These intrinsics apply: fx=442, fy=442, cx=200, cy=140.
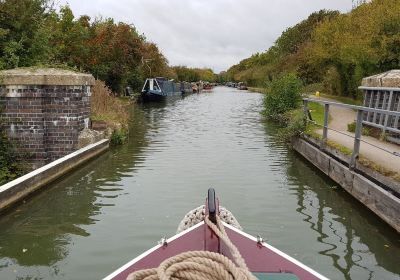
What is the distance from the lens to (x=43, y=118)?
36.0ft

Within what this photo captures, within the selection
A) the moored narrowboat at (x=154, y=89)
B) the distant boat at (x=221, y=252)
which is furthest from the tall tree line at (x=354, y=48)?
the distant boat at (x=221, y=252)

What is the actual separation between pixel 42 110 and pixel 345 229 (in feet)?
24.9

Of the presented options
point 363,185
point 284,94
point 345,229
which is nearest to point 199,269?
point 345,229

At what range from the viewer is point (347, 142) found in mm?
11094

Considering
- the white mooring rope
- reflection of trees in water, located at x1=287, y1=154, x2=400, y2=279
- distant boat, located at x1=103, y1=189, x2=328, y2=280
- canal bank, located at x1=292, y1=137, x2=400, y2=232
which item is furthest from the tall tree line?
distant boat, located at x1=103, y1=189, x2=328, y2=280

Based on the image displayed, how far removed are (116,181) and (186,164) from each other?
2262 mm

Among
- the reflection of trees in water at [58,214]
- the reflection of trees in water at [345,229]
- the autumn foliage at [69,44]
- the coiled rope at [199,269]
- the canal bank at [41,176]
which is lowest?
the reflection of trees in water at [58,214]

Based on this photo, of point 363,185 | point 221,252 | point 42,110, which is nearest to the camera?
point 221,252

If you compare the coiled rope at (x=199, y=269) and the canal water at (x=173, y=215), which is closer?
the coiled rope at (x=199, y=269)

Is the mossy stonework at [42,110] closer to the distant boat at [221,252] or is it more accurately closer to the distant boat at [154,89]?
the distant boat at [221,252]

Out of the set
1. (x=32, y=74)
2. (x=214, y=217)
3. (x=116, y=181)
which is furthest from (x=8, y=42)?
(x=214, y=217)

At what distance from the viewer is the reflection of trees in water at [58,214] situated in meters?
6.19

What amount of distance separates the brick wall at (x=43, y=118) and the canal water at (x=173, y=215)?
3.23 feet

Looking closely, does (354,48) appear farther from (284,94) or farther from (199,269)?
(199,269)
